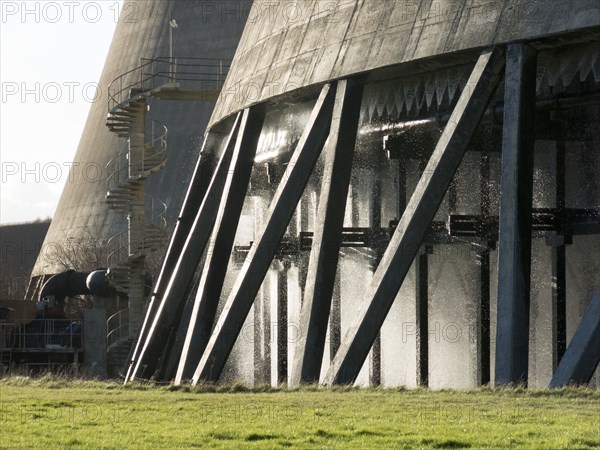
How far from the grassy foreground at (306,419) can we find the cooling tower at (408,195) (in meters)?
2.55

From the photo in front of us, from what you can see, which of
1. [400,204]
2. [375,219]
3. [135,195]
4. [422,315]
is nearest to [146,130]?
[135,195]

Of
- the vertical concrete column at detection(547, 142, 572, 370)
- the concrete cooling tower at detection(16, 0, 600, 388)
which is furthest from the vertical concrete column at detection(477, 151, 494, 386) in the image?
the vertical concrete column at detection(547, 142, 572, 370)

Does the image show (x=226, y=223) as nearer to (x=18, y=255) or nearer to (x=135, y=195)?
(x=135, y=195)

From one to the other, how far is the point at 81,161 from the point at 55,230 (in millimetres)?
4570

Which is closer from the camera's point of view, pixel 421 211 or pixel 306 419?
pixel 306 419

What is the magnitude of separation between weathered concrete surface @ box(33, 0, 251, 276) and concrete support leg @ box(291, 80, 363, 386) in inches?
1521

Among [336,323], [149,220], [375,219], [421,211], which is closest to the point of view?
[421,211]

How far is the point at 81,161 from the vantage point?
65.9 meters

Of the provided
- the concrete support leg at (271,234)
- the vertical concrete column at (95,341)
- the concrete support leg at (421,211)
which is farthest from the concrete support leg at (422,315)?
the vertical concrete column at (95,341)

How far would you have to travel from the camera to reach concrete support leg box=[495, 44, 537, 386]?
18500 millimetres

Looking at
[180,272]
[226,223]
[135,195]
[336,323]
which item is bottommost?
[336,323]

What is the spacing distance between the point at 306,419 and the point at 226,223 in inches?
529

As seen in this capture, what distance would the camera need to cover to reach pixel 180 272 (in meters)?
29.7

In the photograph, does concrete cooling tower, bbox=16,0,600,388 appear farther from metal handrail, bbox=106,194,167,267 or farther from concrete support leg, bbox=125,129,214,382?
metal handrail, bbox=106,194,167,267
